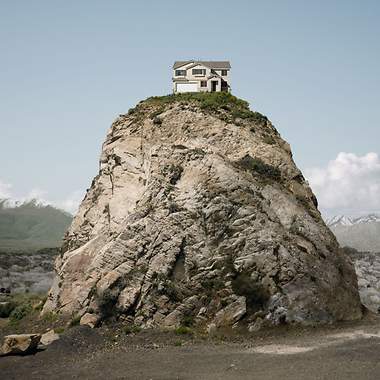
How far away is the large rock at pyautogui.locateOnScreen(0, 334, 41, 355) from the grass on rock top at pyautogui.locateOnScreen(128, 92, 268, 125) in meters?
23.0

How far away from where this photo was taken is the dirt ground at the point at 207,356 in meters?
26.5

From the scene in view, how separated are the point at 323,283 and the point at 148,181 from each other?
52.7 ft

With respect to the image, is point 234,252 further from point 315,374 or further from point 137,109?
point 137,109

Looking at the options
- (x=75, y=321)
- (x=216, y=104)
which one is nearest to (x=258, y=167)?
(x=216, y=104)

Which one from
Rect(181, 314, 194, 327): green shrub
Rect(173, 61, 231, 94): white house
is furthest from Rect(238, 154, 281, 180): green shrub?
Rect(173, 61, 231, 94): white house

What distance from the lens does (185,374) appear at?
26781 millimetres

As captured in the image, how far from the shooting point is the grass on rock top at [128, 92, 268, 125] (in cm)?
4762

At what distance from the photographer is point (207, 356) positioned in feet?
98.4

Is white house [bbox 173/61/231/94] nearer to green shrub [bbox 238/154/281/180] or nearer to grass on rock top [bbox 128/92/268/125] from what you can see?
grass on rock top [bbox 128/92/268/125]

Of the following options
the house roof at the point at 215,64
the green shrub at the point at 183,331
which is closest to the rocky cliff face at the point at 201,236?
the green shrub at the point at 183,331

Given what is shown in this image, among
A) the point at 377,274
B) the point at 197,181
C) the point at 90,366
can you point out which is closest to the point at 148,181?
the point at 197,181

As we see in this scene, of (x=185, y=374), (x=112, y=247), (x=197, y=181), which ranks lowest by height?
(x=185, y=374)

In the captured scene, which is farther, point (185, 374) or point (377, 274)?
point (377, 274)

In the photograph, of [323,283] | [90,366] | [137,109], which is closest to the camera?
[90,366]
